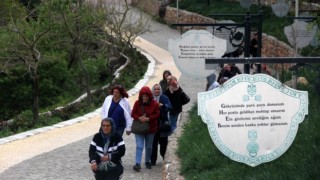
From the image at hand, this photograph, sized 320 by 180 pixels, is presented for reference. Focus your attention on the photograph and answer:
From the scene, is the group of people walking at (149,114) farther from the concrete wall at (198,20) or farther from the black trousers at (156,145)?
the concrete wall at (198,20)

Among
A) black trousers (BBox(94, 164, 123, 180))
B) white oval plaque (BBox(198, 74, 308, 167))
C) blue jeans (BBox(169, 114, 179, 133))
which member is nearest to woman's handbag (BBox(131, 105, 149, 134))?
blue jeans (BBox(169, 114, 179, 133))

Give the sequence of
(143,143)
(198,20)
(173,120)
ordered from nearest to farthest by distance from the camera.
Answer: (143,143) → (173,120) → (198,20)

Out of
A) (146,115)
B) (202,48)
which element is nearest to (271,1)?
(202,48)

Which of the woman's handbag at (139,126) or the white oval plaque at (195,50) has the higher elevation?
the white oval plaque at (195,50)

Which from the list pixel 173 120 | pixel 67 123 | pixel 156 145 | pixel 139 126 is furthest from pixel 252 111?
pixel 67 123

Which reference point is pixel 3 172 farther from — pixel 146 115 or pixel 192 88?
pixel 192 88

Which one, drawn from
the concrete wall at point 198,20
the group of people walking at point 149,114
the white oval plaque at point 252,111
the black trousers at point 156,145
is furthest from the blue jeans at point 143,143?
the concrete wall at point 198,20

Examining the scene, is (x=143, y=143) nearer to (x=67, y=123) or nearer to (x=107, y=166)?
(x=107, y=166)

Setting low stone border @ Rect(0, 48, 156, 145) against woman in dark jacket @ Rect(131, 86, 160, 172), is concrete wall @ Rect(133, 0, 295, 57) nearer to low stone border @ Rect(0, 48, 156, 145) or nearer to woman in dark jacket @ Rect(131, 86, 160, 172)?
low stone border @ Rect(0, 48, 156, 145)

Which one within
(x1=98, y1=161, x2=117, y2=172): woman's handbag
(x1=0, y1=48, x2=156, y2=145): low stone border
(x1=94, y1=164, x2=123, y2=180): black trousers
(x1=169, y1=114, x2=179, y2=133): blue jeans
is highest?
(x1=98, y1=161, x2=117, y2=172): woman's handbag

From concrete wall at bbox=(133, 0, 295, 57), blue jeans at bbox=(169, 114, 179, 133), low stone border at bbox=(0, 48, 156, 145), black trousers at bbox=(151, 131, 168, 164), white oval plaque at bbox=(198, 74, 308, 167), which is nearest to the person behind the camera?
white oval plaque at bbox=(198, 74, 308, 167)

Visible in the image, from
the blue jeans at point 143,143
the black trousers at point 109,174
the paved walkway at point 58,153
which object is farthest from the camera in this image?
the paved walkway at point 58,153

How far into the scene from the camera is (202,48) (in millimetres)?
12531

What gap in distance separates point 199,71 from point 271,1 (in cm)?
2112
